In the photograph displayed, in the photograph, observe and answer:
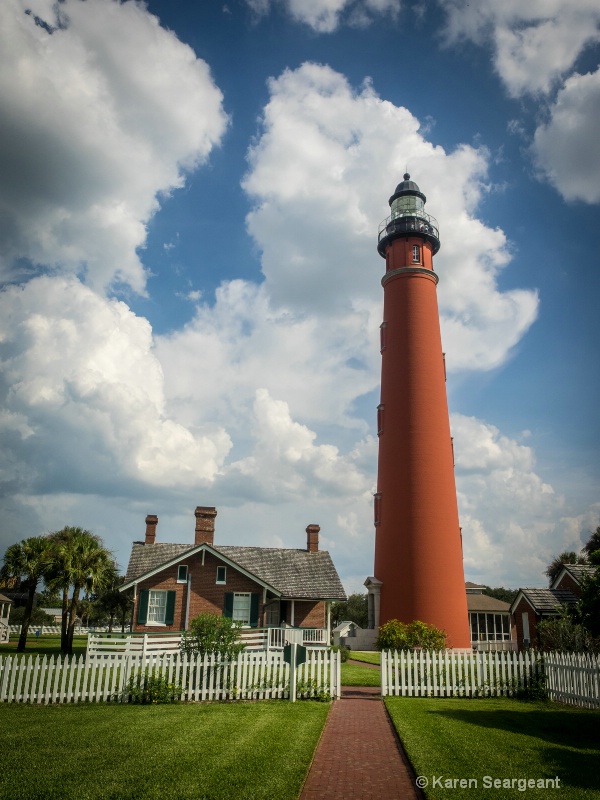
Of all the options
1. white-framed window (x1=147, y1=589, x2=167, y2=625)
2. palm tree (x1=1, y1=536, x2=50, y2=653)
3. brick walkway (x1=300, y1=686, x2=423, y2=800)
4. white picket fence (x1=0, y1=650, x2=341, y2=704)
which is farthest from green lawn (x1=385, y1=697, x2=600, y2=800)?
palm tree (x1=1, y1=536, x2=50, y2=653)

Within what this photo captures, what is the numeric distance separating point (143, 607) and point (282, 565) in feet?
28.7

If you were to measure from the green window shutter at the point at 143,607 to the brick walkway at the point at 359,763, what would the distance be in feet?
50.7

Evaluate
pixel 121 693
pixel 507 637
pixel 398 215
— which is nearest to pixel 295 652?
pixel 121 693

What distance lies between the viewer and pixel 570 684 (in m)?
15.8

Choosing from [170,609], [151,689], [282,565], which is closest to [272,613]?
[282,565]

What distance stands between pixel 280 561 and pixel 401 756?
24.4 metres

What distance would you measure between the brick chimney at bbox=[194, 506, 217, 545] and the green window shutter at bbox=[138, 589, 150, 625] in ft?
13.4

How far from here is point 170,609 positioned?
27031 millimetres

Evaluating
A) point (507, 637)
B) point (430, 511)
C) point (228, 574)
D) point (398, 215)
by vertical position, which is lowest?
point (507, 637)

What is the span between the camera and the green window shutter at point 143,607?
26719 millimetres

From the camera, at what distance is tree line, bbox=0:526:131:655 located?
3000cm

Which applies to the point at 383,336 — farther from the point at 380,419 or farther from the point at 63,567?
the point at 63,567

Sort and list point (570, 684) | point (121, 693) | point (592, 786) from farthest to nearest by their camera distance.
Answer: point (570, 684), point (121, 693), point (592, 786)

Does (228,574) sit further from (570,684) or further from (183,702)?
(570,684)
